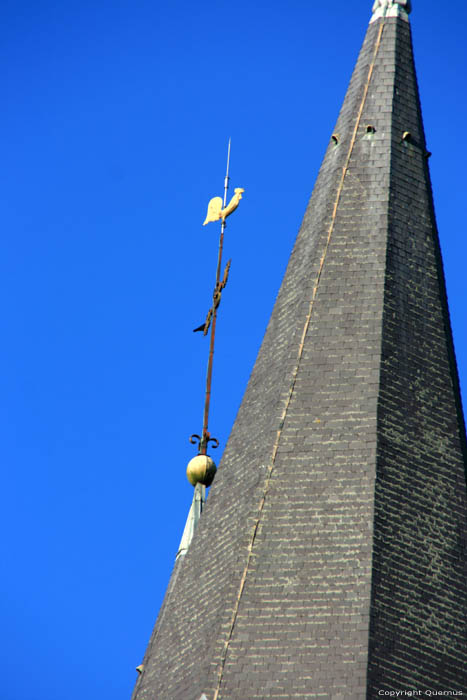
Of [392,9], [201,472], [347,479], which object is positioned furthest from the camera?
[392,9]

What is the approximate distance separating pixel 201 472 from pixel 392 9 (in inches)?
356

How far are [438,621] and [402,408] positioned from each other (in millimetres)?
3810

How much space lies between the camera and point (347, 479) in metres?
38.2

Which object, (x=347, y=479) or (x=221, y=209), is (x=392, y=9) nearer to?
(x=221, y=209)

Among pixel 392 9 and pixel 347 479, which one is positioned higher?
pixel 392 9

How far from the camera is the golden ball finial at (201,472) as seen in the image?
4341 centimetres

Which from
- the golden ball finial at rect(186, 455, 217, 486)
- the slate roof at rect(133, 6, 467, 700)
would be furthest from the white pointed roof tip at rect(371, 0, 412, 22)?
the golden ball finial at rect(186, 455, 217, 486)

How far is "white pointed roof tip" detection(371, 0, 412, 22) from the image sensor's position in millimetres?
44844

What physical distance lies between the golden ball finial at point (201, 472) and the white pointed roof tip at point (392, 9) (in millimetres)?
8568

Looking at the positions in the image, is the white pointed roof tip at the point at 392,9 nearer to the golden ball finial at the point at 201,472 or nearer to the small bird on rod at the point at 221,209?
the small bird on rod at the point at 221,209

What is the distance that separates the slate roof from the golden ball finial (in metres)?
2.10

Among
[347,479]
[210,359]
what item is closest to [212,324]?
[210,359]

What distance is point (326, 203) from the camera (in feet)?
139

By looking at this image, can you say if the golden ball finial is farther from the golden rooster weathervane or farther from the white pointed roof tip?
the white pointed roof tip
